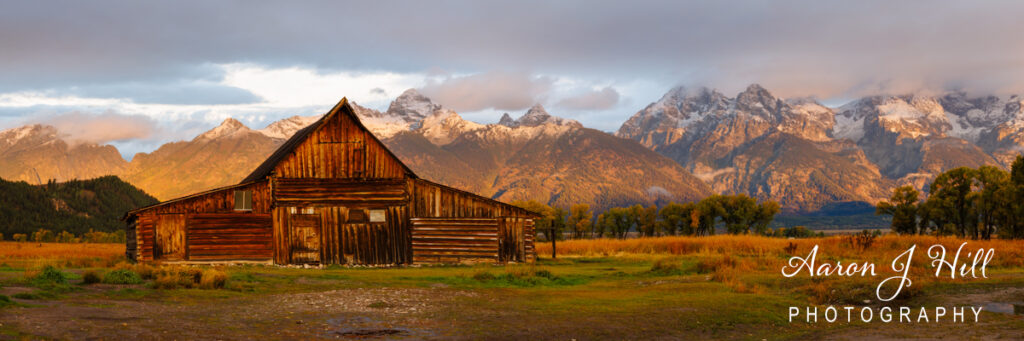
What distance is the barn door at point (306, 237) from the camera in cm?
3919

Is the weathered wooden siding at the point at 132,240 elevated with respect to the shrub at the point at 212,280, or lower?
elevated

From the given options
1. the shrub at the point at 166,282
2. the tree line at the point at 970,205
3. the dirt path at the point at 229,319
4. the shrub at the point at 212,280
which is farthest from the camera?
the tree line at the point at 970,205

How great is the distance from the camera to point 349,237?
131 feet

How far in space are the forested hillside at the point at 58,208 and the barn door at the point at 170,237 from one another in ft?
454

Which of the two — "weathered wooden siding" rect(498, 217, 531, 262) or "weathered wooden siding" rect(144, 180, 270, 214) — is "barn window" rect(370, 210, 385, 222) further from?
"weathered wooden siding" rect(498, 217, 531, 262)

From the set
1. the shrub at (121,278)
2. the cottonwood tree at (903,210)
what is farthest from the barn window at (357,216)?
the cottonwood tree at (903,210)

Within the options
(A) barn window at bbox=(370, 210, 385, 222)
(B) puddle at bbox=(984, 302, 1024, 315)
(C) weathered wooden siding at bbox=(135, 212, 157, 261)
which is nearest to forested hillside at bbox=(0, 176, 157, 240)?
(C) weathered wooden siding at bbox=(135, 212, 157, 261)

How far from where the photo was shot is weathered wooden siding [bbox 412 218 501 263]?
135 ft

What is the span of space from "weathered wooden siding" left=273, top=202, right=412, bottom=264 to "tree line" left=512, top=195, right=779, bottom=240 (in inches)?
1984

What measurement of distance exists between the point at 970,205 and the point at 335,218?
65.4 metres

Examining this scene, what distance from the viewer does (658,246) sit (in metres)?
50.7

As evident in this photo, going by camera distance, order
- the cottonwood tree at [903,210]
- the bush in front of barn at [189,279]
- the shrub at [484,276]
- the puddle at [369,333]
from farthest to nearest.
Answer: the cottonwood tree at [903,210], the shrub at [484,276], the bush in front of barn at [189,279], the puddle at [369,333]

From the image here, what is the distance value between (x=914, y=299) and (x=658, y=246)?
32759mm

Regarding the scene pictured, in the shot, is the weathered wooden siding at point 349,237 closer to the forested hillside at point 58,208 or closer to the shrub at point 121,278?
the shrub at point 121,278
